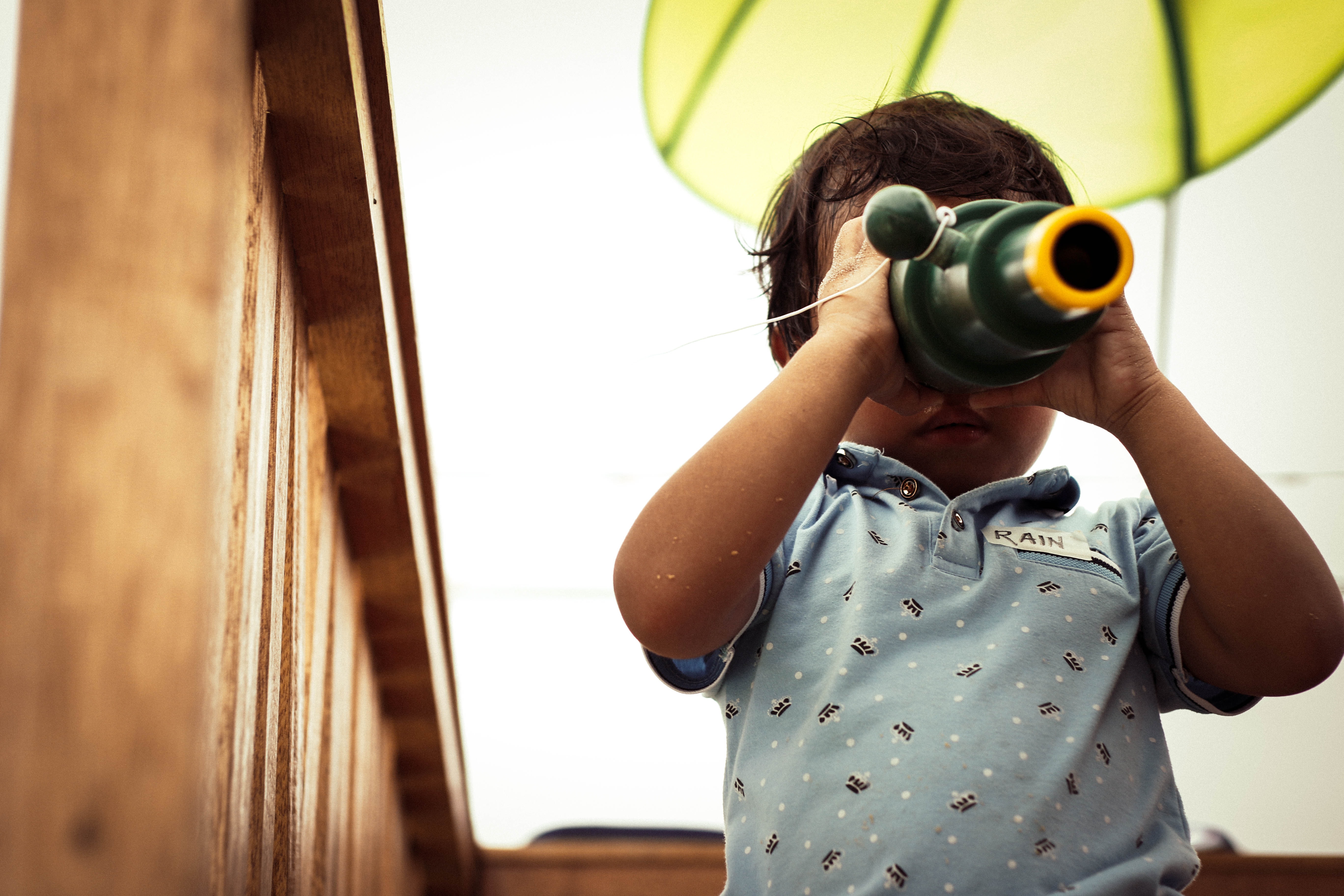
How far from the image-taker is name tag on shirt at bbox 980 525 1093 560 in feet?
2.22

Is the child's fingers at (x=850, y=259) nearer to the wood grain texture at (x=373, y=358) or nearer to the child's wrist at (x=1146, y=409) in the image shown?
the child's wrist at (x=1146, y=409)

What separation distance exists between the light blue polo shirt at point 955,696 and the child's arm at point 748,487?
0.09 metres

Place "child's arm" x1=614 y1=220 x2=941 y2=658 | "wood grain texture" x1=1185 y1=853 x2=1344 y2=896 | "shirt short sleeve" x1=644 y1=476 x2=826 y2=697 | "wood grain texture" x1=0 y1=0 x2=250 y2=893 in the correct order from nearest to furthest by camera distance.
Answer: "wood grain texture" x1=0 y1=0 x2=250 y2=893 → "child's arm" x1=614 y1=220 x2=941 y2=658 → "shirt short sleeve" x1=644 y1=476 x2=826 y2=697 → "wood grain texture" x1=1185 y1=853 x2=1344 y2=896

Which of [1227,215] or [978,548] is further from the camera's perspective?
[1227,215]

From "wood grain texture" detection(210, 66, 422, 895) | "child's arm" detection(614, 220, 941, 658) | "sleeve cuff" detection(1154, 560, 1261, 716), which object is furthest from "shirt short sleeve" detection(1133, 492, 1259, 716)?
"wood grain texture" detection(210, 66, 422, 895)

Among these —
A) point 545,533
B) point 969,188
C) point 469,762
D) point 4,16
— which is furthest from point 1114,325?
point 469,762

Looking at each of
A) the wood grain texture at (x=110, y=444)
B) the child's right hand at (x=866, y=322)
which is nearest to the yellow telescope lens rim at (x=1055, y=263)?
the child's right hand at (x=866, y=322)

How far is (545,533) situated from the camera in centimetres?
128

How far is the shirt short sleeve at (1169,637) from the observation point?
0.65 m

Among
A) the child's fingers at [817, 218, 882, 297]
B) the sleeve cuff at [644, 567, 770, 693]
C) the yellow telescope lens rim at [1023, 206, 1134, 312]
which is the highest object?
the child's fingers at [817, 218, 882, 297]

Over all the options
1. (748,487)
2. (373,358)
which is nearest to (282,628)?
(373,358)

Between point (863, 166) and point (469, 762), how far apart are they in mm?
908

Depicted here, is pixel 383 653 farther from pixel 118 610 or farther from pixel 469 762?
pixel 118 610

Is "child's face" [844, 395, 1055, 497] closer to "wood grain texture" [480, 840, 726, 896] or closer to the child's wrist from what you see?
the child's wrist
